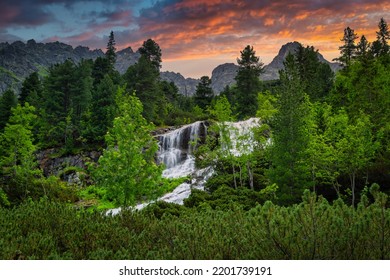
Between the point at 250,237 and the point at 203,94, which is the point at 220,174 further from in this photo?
the point at 203,94

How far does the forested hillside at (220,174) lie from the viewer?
452 centimetres

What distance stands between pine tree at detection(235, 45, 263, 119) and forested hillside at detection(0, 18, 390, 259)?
6.5 inches

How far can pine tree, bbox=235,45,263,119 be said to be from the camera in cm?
5012

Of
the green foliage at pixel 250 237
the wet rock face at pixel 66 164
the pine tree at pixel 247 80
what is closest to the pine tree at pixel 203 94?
the pine tree at pixel 247 80

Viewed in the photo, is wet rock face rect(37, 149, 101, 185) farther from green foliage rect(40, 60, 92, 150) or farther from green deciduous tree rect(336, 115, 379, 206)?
green deciduous tree rect(336, 115, 379, 206)

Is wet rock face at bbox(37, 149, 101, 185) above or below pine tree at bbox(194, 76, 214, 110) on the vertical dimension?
below

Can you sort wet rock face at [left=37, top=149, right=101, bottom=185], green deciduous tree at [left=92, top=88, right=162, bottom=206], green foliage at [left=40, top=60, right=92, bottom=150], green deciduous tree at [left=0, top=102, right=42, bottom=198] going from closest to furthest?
green deciduous tree at [left=92, top=88, right=162, bottom=206]
green deciduous tree at [left=0, top=102, right=42, bottom=198]
wet rock face at [left=37, top=149, right=101, bottom=185]
green foliage at [left=40, top=60, right=92, bottom=150]

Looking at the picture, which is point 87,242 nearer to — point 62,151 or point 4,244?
point 4,244

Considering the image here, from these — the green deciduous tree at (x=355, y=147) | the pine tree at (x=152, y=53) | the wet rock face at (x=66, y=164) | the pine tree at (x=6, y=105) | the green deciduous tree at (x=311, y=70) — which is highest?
the pine tree at (x=152, y=53)

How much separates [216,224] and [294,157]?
1436cm

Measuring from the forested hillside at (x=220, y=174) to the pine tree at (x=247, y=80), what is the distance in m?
0.17

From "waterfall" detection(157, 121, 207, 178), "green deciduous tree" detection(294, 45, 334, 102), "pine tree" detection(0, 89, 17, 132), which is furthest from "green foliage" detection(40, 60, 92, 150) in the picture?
"green deciduous tree" detection(294, 45, 334, 102)

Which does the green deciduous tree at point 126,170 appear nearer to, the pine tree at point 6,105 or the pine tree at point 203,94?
the pine tree at point 6,105

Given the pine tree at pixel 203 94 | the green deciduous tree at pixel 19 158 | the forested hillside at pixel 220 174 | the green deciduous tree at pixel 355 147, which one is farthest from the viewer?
the pine tree at pixel 203 94
